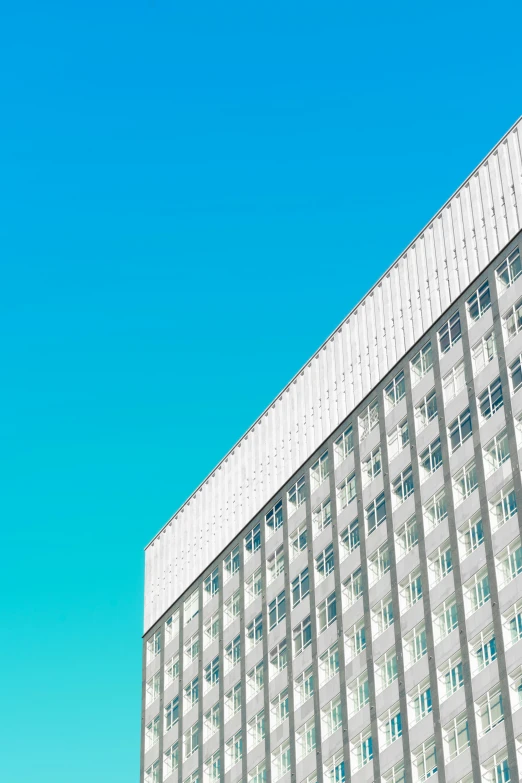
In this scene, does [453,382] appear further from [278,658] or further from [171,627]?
[171,627]

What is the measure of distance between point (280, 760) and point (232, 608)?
1370cm

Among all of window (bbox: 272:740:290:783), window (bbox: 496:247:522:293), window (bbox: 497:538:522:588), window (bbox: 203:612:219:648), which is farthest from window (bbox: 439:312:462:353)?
window (bbox: 203:612:219:648)

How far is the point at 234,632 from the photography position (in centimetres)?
9669

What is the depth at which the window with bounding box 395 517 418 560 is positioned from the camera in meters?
80.2

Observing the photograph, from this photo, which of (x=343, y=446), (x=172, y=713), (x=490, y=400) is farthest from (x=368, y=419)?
(x=172, y=713)

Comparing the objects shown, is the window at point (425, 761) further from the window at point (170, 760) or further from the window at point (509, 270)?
the window at point (170, 760)

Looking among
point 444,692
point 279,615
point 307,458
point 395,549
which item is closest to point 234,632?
point 279,615

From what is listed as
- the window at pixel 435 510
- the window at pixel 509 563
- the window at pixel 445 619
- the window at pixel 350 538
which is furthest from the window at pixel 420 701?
the window at pixel 350 538

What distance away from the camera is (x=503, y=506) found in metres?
74.1

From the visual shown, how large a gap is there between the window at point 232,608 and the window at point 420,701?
903 inches

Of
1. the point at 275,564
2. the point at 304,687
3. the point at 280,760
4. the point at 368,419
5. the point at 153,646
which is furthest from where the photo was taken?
the point at 153,646

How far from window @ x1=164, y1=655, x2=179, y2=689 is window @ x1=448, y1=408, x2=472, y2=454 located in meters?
33.8

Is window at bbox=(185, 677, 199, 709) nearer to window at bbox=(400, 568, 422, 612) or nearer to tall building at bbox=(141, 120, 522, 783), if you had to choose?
tall building at bbox=(141, 120, 522, 783)

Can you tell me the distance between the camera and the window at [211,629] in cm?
9938
